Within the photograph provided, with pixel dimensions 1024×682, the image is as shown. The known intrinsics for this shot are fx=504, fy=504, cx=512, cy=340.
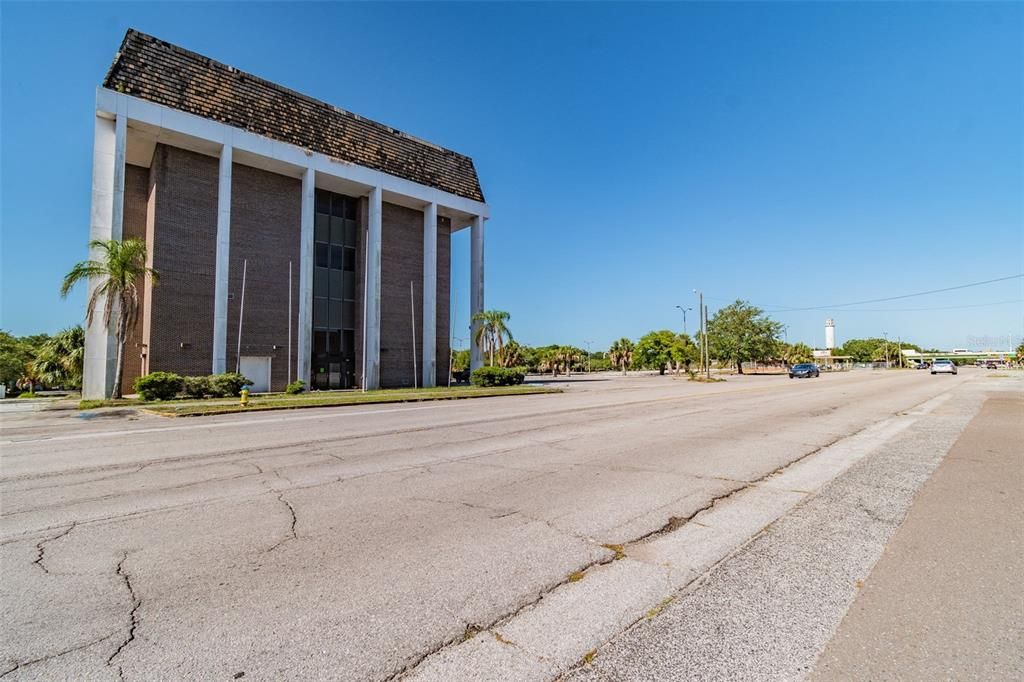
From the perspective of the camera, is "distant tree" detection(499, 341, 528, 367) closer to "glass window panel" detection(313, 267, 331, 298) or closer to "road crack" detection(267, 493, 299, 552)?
"glass window panel" detection(313, 267, 331, 298)

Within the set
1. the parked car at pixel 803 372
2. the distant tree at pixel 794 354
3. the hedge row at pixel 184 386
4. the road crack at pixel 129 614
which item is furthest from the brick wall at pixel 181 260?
the distant tree at pixel 794 354

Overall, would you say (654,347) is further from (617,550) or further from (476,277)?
(617,550)

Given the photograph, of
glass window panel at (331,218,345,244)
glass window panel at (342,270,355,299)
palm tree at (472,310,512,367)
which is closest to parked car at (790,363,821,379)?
palm tree at (472,310,512,367)

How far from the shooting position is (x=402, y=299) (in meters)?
39.3

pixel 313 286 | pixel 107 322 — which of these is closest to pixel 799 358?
pixel 313 286

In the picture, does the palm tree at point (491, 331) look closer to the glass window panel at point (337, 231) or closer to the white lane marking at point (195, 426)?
the glass window panel at point (337, 231)

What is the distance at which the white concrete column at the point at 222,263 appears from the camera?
2909 cm

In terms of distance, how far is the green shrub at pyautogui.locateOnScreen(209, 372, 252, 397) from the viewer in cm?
2453

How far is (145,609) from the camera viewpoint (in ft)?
10.6

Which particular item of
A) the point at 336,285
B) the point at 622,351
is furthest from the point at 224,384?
the point at 622,351

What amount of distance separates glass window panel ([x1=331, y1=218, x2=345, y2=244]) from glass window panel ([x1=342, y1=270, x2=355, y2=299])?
240cm

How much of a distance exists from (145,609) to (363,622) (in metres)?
1.47

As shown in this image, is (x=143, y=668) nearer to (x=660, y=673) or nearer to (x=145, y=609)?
(x=145, y=609)

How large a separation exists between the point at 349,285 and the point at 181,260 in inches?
442
